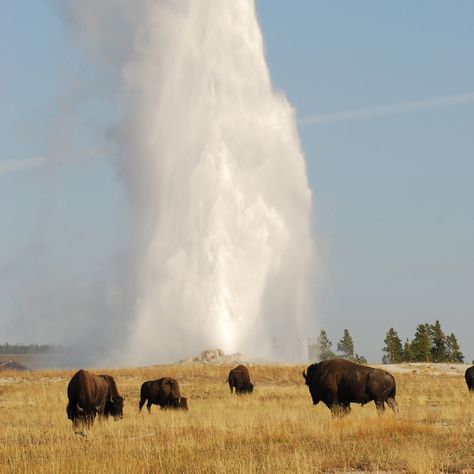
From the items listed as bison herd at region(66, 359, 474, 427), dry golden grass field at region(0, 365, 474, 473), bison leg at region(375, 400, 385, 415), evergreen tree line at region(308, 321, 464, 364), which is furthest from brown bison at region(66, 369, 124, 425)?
evergreen tree line at region(308, 321, 464, 364)

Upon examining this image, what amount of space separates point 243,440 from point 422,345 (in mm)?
83490

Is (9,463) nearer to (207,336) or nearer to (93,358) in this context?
(207,336)

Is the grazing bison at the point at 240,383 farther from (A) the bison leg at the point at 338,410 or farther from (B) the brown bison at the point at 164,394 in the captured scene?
(A) the bison leg at the point at 338,410

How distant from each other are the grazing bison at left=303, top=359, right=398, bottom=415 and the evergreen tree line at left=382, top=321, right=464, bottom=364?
77.0 m

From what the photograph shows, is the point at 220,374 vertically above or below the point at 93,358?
below

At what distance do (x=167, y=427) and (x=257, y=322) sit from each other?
56770mm

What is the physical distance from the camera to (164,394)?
2858 cm

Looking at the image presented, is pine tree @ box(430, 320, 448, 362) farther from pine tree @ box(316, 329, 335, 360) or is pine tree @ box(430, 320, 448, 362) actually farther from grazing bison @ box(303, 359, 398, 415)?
grazing bison @ box(303, 359, 398, 415)

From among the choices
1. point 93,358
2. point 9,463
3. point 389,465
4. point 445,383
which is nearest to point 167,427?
point 9,463

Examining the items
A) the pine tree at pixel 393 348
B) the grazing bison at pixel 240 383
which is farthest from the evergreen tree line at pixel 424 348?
the grazing bison at pixel 240 383

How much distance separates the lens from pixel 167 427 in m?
21.1

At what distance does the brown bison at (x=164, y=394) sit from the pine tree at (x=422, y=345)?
7243cm

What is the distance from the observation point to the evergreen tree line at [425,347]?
97819 mm

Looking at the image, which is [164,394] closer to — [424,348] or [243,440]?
[243,440]
